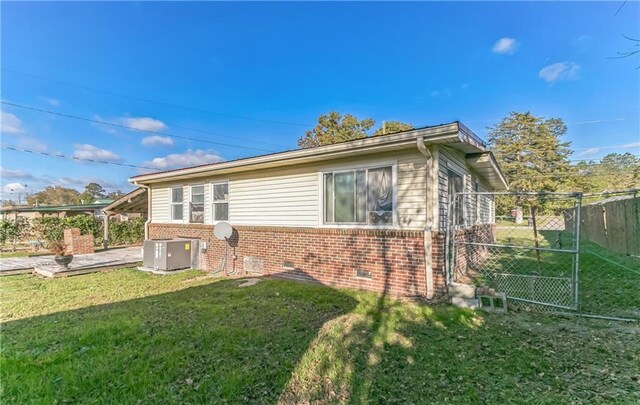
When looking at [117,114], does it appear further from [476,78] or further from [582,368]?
[582,368]

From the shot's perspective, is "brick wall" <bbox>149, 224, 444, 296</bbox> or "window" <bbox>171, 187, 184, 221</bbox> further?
"window" <bbox>171, 187, 184, 221</bbox>

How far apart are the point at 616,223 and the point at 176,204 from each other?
1483 cm

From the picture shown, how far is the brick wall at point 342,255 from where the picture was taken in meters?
5.40

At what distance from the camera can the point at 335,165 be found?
642 cm

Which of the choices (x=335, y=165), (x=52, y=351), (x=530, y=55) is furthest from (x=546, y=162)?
(x=52, y=351)

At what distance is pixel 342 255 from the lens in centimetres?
625

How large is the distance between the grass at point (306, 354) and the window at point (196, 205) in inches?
167

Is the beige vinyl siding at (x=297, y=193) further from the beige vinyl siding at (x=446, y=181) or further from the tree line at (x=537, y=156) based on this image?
the tree line at (x=537, y=156)

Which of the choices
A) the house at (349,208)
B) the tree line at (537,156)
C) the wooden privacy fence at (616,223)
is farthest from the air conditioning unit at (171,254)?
the tree line at (537,156)

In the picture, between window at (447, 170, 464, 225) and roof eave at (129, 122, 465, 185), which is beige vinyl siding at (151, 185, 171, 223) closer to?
roof eave at (129, 122, 465, 185)

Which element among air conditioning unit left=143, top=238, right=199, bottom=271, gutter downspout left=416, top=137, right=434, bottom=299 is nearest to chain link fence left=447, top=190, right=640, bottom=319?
gutter downspout left=416, top=137, right=434, bottom=299

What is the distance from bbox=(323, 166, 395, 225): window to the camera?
5832 millimetres

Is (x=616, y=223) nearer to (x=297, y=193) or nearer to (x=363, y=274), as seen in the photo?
(x=363, y=274)

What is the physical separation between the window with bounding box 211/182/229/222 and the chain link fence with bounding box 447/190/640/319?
19.5 ft
